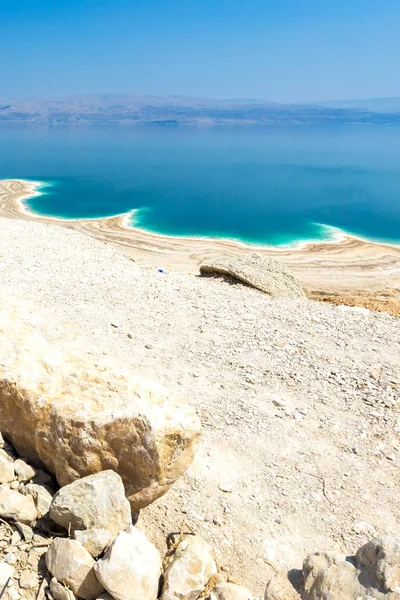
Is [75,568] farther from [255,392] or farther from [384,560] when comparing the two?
[255,392]

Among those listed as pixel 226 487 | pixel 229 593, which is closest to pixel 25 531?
pixel 229 593

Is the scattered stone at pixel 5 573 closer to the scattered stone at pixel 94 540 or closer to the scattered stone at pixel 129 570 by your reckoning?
the scattered stone at pixel 94 540

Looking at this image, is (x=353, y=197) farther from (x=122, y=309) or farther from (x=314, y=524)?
(x=314, y=524)

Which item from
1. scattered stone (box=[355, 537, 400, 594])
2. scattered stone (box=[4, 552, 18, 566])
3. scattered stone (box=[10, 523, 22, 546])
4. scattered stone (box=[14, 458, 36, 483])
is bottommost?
scattered stone (box=[4, 552, 18, 566])

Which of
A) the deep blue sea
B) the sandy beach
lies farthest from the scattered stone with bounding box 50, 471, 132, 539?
the deep blue sea

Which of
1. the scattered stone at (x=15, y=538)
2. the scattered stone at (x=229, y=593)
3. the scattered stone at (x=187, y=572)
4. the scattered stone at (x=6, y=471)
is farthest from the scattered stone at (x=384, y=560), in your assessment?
the scattered stone at (x=6, y=471)

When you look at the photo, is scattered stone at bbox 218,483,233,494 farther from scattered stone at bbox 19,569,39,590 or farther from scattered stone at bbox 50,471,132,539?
scattered stone at bbox 19,569,39,590
